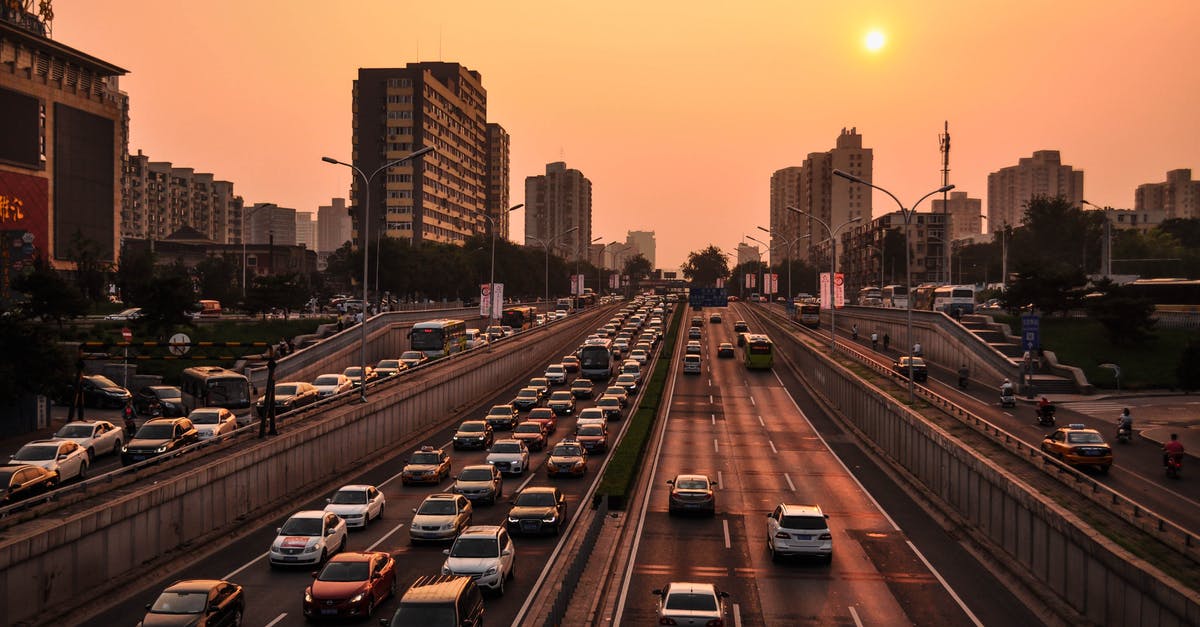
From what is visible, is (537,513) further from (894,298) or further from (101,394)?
(894,298)

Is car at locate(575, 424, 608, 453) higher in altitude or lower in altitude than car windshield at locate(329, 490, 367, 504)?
lower

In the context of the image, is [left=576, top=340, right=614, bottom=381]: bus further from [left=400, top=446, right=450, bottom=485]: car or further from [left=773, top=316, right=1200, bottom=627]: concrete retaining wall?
[left=400, top=446, right=450, bottom=485]: car

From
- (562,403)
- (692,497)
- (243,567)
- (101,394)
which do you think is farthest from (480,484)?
(101,394)

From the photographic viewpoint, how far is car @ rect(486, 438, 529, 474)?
40.2 m

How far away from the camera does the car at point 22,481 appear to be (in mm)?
27906

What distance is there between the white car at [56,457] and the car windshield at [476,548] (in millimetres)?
16787

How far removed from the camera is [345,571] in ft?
72.0

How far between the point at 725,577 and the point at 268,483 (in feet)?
55.6

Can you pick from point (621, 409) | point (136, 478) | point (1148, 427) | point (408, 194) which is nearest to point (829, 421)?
point (621, 409)

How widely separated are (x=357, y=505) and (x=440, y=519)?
3715 mm

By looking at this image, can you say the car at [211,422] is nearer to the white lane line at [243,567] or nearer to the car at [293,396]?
the car at [293,396]

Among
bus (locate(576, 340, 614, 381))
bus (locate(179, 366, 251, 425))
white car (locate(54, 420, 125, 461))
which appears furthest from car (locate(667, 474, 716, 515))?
bus (locate(576, 340, 614, 381))

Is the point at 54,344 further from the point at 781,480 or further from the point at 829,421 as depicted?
the point at 829,421

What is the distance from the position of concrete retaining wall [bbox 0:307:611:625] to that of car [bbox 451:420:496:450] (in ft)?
11.7
